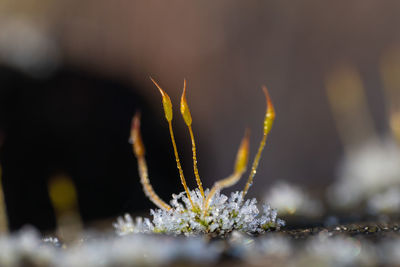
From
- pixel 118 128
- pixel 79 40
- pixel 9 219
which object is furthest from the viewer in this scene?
pixel 79 40

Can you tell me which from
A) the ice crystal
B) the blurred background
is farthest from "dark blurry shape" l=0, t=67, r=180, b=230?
the ice crystal

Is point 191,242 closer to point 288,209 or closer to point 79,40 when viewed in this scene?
point 288,209

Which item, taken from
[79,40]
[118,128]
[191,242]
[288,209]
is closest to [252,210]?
[191,242]

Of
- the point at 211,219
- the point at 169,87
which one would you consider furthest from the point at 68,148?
the point at 211,219

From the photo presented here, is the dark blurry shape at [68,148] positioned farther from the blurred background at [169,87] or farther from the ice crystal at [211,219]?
the ice crystal at [211,219]

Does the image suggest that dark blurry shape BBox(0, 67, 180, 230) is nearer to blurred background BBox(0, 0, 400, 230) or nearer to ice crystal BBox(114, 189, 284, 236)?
blurred background BBox(0, 0, 400, 230)

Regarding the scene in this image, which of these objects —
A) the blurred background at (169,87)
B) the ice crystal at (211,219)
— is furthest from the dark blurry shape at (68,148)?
the ice crystal at (211,219)
